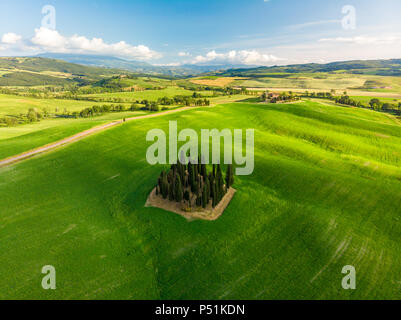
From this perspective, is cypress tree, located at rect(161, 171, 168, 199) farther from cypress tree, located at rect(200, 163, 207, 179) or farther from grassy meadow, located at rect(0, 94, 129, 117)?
grassy meadow, located at rect(0, 94, 129, 117)

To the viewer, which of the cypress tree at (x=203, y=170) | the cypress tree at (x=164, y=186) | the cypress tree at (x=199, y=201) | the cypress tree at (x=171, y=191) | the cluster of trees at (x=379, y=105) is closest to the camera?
the cypress tree at (x=199, y=201)

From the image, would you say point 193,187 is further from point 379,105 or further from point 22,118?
point 22,118

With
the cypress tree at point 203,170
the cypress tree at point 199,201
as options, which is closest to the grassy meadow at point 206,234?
the cypress tree at point 199,201

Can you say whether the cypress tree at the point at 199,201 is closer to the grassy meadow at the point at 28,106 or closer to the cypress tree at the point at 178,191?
the cypress tree at the point at 178,191

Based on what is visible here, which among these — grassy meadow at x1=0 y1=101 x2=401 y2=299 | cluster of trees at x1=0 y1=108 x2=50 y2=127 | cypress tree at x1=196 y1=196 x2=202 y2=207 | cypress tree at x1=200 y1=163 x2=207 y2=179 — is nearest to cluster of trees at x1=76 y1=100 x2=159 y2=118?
cluster of trees at x1=0 y1=108 x2=50 y2=127

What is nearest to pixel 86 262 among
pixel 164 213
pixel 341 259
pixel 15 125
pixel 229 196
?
pixel 164 213
